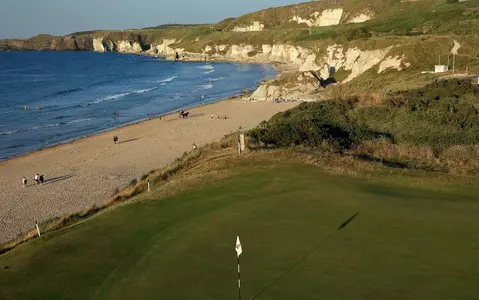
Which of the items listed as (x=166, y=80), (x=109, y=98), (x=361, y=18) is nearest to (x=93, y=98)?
(x=109, y=98)

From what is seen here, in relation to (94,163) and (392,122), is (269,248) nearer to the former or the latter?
(392,122)

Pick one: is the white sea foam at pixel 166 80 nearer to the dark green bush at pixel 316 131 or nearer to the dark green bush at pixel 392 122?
the dark green bush at pixel 392 122

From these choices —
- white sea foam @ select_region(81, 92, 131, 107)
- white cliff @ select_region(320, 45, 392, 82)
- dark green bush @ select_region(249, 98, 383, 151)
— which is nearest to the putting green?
dark green bush @ select_region(249, 98, 383, 151)

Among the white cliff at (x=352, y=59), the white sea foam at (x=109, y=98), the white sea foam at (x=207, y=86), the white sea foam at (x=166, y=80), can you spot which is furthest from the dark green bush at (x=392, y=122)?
the white sea foam at (x=166, y=80)

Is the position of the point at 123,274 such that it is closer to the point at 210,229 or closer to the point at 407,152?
the point at 210,229

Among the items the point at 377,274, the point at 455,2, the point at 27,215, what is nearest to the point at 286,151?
the point at 377,274

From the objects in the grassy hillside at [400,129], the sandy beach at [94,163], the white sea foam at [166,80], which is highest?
the grassy hillside at [400,129]
